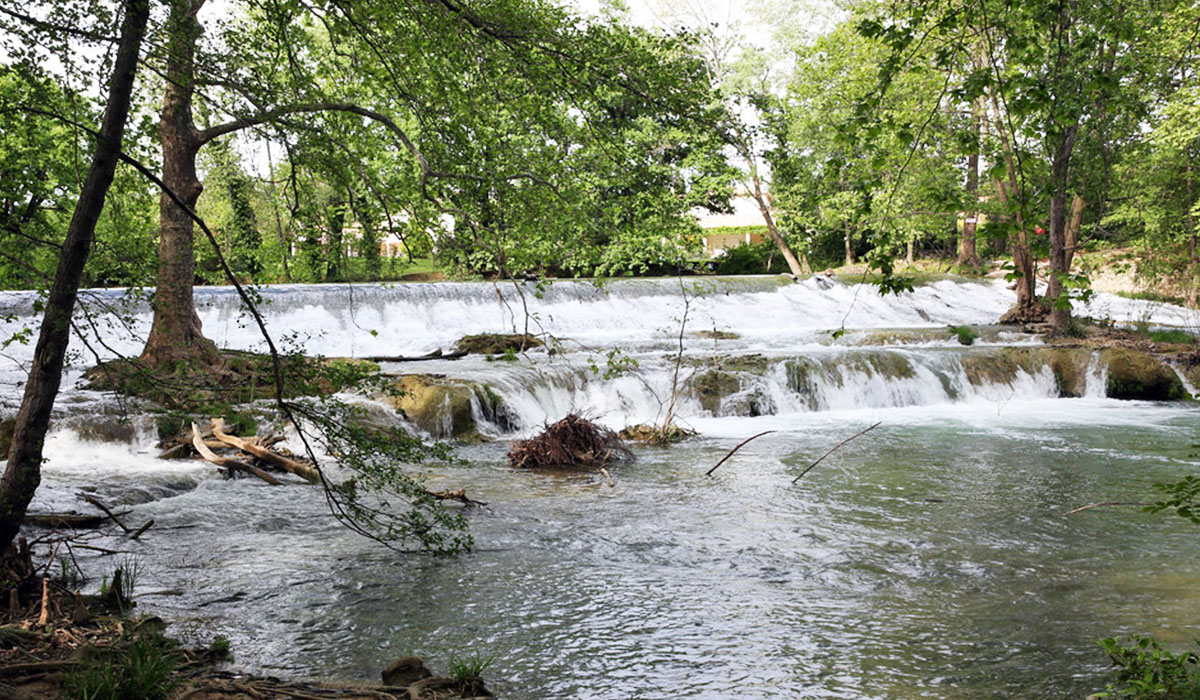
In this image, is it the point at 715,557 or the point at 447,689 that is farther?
the point at 715,557

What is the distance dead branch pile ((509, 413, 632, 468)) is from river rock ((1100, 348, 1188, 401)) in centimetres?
1149

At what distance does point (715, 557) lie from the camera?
6.89 m

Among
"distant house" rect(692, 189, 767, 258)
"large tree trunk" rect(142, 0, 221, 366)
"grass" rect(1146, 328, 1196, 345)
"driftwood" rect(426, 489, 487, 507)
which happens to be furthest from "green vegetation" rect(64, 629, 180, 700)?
"distant house" rect(692, 189, 767, 258)

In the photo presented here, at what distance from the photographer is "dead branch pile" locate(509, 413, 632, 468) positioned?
1062cm

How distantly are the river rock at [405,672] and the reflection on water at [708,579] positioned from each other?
37 centimetres

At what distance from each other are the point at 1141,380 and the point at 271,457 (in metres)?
15.7

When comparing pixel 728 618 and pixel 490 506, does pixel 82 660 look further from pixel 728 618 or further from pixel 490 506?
pixel 490 506

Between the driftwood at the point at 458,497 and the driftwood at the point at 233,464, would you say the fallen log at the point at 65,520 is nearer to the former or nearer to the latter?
the driftwood at the point at 233,464

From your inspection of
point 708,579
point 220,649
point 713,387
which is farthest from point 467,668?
point 713,387

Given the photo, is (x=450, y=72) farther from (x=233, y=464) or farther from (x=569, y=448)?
(x=569, y=448)

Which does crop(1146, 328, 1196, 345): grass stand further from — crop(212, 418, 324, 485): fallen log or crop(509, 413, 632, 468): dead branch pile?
crop(212, 418, 324, 485): fallen log

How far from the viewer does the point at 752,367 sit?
1589 cm

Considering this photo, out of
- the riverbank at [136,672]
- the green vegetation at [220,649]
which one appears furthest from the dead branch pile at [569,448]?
the riverbank at [136,672]

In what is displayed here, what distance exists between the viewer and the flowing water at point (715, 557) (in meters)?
4.81
